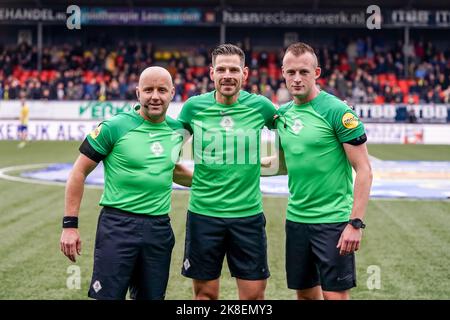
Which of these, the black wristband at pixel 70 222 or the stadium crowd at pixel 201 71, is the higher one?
the stadium crowd at pixel 201 71

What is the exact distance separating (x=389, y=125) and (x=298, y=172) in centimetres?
2417

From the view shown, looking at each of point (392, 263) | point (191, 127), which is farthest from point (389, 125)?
point (191, 127)

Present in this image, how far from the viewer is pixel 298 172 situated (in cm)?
489

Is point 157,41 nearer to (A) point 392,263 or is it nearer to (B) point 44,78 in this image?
(B) point 44,78

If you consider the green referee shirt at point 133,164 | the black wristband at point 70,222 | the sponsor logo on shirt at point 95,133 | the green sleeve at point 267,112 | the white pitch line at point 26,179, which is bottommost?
the white pitch line at point 26,179

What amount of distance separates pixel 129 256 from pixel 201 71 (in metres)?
31.0

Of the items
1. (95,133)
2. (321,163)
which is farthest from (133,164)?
(321,163)

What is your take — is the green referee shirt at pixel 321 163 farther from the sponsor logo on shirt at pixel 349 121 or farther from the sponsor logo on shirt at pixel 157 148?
the sponsor logo on shirt at pixel 157 148

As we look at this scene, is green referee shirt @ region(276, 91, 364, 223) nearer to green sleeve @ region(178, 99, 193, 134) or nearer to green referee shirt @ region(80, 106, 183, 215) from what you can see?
green sleeve @ region(178, 99, 193, 134)

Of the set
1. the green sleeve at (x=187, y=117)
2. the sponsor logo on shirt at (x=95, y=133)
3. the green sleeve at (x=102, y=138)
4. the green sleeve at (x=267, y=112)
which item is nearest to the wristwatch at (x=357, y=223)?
the green sleeve at (x=267, y=112)

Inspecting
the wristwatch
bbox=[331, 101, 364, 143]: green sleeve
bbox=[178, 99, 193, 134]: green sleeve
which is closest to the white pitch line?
bbox=[178, 99, 193, 134]: green sleeve

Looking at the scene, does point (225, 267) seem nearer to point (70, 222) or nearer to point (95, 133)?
point (70, 222)

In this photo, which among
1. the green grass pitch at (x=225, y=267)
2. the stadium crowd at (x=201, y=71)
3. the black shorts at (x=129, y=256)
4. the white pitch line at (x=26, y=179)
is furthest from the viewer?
the stadium crowd at (x=201, y=71)

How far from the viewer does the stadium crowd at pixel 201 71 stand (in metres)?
30.9
